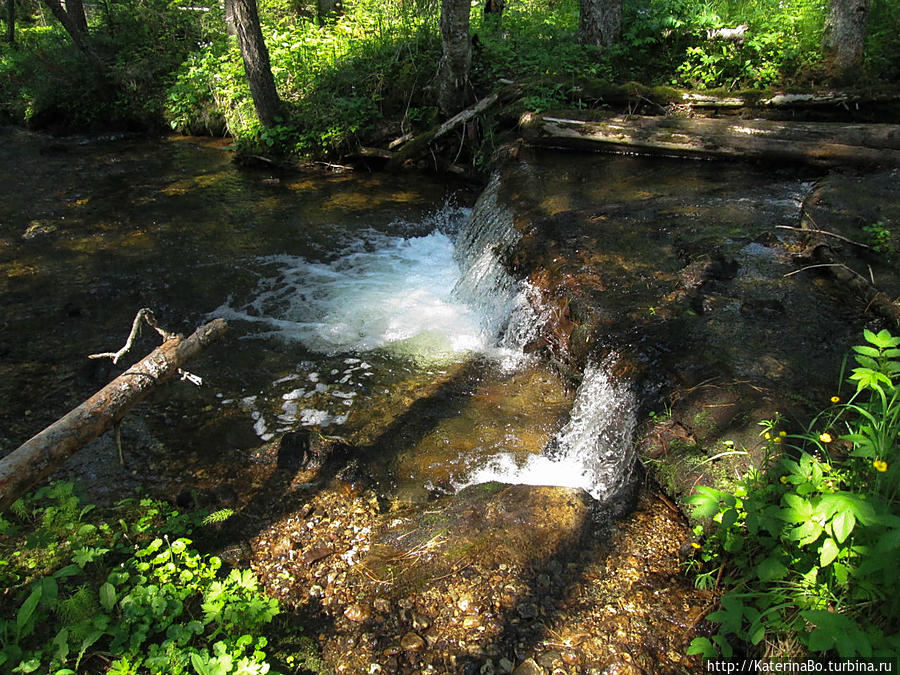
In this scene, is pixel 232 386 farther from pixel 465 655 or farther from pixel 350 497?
Result: pixel 465 655

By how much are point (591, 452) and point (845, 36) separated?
889 cm

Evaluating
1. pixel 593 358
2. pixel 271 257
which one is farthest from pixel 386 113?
pixel 593 358

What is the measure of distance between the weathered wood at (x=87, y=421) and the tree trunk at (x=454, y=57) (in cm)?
787

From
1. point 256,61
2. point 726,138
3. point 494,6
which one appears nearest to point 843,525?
point 726,138

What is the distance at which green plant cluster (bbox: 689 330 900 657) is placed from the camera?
6.98 feet

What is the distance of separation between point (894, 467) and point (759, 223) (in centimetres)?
466

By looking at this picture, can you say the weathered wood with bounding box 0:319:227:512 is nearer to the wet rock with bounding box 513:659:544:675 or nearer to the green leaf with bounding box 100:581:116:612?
the green leaf with bounding box 100:581:116:612

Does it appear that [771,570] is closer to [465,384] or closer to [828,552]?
[828,552]

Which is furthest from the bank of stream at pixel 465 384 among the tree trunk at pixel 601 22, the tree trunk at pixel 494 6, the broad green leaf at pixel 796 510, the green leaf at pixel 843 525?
the tree trunk at pixel 494 6

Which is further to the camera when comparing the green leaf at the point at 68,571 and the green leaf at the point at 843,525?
the green leaf at the point at 68,571

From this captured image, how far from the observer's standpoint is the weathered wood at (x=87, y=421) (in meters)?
3.00

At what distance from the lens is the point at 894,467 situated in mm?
2316

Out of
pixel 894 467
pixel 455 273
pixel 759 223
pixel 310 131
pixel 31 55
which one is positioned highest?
pixel 31 55

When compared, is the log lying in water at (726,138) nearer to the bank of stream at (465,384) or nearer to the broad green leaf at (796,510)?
the bank of stream at (465,384)
